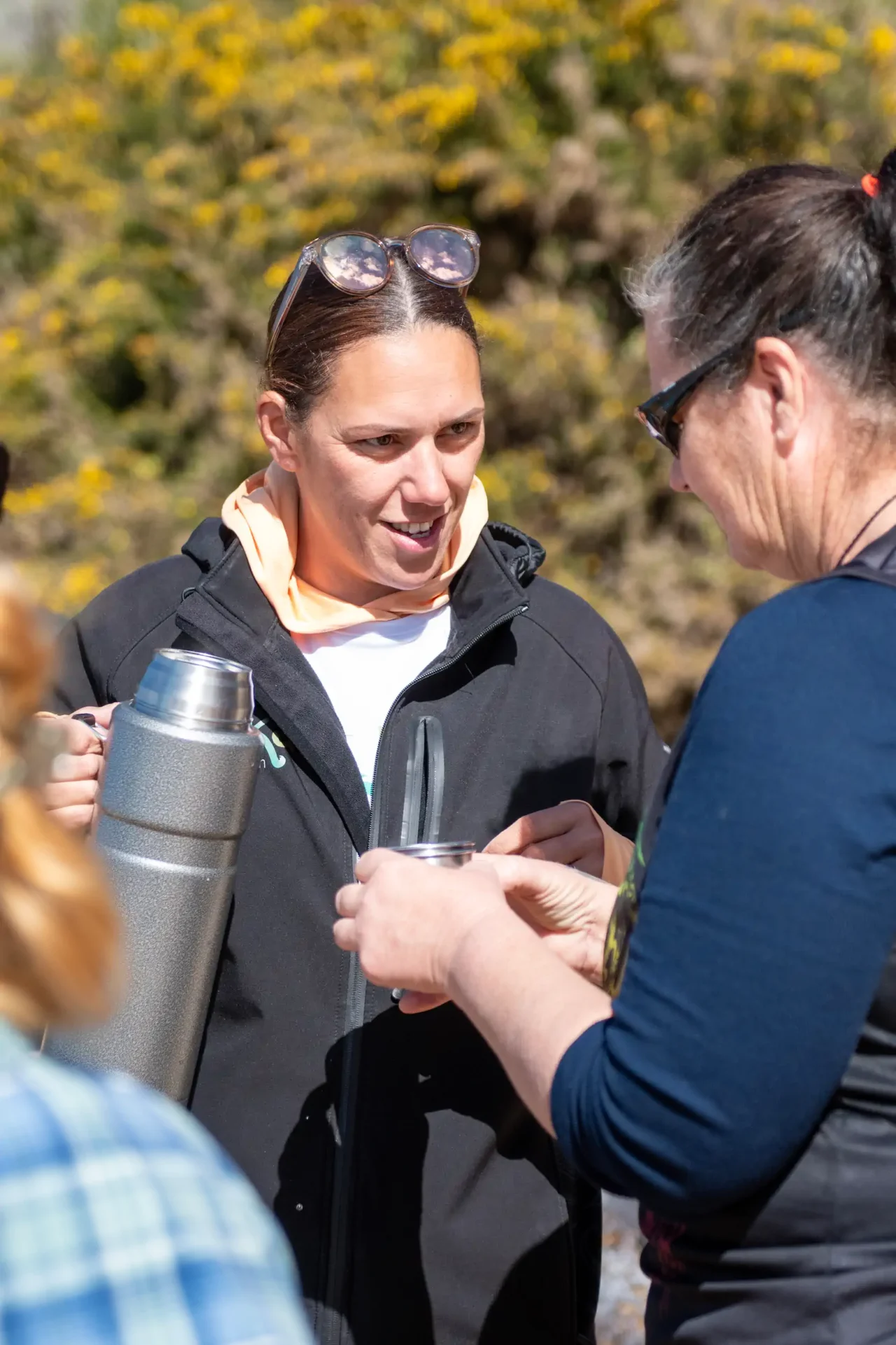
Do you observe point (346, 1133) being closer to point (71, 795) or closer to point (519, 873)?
point (519, 873)

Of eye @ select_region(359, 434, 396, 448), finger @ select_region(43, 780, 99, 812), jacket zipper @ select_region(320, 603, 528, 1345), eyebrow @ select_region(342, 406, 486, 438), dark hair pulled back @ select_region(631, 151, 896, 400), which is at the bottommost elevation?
jacket zipper @ select_region(320, 603, 528, 1345)

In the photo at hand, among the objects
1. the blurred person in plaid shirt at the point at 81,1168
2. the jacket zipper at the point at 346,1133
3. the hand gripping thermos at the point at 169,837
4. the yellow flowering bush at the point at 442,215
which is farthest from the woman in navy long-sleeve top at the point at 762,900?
the yellow flowering bush at the point at 442,215

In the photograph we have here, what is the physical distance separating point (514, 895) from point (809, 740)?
0.66 metres

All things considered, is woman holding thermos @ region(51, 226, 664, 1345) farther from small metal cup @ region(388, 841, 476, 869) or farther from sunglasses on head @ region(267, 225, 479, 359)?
small metal cup @ region(388, 841, 476, 869)

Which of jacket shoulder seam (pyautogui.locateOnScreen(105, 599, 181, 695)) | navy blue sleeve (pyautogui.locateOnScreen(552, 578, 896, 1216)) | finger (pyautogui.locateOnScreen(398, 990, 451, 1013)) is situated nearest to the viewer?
navy blue sleeve (pyautogui.locateOnScreen(552, 578, 896, 1216))

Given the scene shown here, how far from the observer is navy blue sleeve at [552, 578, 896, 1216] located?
113cm

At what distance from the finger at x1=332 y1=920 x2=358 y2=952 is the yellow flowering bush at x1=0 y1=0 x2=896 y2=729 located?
4.27 metres

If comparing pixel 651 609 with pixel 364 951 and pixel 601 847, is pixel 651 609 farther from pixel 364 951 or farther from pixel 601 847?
pixel 364 951

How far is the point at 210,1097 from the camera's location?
195 centimetres

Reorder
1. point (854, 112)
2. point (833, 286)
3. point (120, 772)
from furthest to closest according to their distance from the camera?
point (854, 112)
point (120, 772)
point (833, 286)

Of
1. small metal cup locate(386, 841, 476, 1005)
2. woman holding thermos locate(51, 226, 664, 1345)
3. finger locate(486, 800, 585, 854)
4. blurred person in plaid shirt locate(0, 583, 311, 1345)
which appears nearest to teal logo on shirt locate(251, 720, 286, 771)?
woman holding thermos locate(51, 226, 664, 1345)

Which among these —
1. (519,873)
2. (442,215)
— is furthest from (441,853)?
(442,215)

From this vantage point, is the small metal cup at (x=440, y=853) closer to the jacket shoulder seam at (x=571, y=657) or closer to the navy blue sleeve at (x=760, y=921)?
the navy blue sleeve at (x=760, y=921)

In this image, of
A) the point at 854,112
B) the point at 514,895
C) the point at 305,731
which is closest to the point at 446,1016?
the point at 514,895
